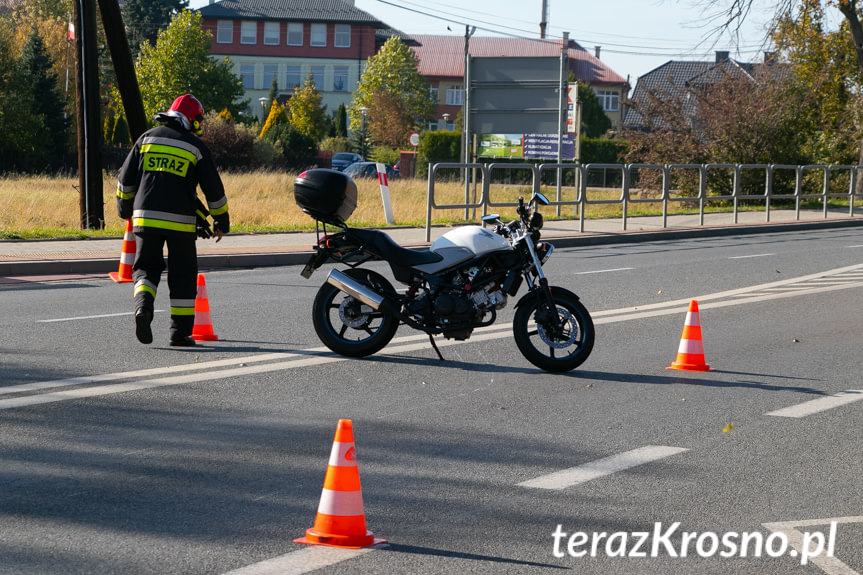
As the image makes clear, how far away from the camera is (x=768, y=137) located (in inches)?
1211

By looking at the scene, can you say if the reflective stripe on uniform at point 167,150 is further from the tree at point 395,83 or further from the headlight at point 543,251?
the tree at point 395,83

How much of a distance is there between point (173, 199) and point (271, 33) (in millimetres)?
94211

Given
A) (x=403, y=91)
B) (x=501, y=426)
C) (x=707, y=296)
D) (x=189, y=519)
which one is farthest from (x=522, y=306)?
(x=403, y=91)

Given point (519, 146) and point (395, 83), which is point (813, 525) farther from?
point (395, 83)

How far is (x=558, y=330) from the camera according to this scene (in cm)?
772

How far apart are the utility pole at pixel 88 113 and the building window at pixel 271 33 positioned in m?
83.3

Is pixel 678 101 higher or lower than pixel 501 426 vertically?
higher

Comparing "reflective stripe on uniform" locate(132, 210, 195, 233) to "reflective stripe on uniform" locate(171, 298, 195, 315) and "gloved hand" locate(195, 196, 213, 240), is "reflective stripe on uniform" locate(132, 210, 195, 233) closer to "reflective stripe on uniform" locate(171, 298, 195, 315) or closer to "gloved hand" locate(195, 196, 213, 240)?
"gloved hand" locate(195, 196, 213, 240)

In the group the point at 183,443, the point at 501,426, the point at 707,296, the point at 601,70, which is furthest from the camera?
the point at 601,70

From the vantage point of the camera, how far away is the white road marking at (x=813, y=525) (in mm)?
4027

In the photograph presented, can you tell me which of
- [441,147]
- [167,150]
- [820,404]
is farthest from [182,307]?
[441,147]

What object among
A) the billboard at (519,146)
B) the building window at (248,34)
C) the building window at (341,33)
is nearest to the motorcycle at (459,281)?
Result: the billboard at (519,146)

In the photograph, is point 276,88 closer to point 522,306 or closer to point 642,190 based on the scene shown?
point 642,190

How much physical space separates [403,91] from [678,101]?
51945mm
